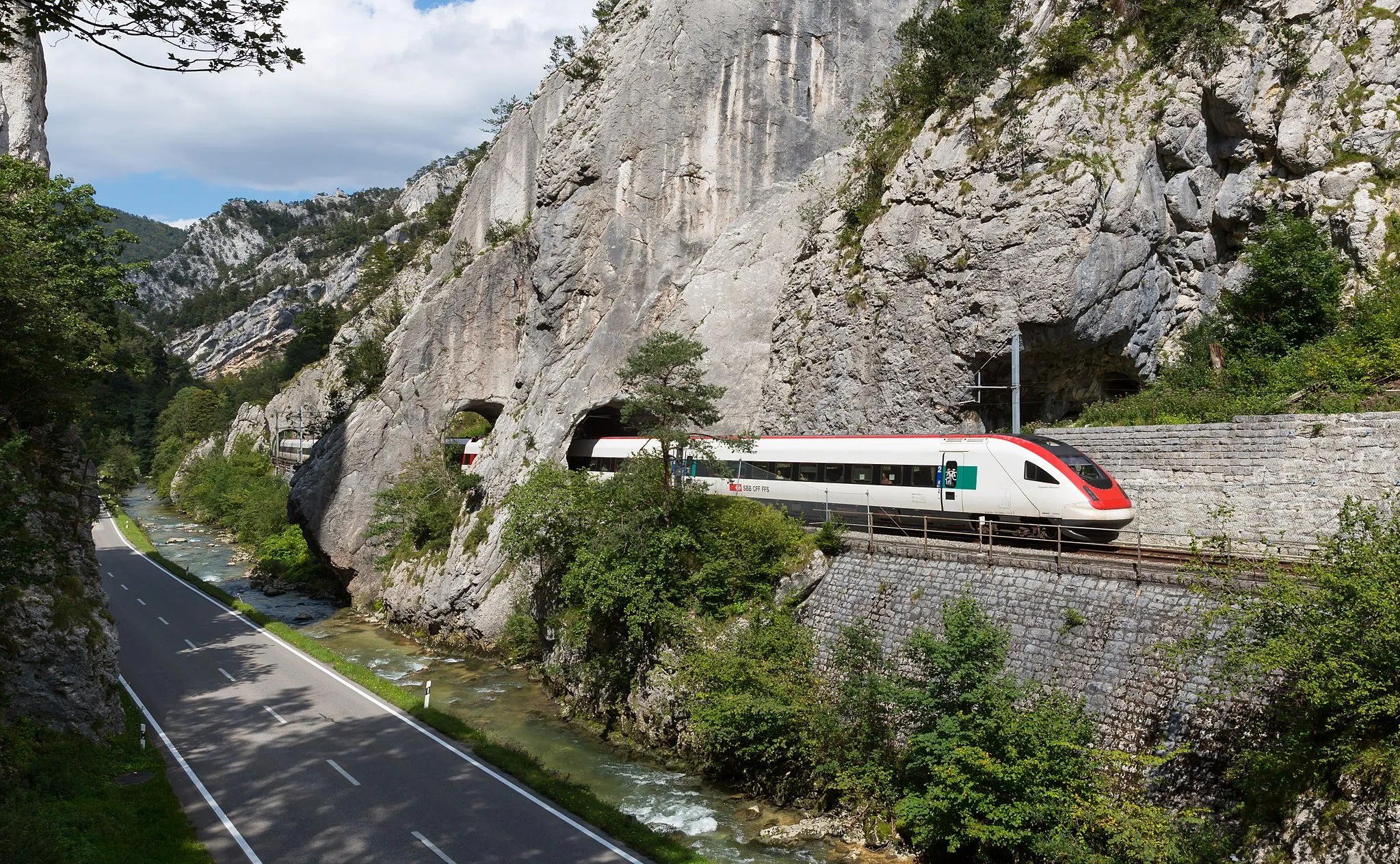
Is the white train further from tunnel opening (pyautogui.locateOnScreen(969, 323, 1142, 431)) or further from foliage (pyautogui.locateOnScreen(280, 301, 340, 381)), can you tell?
foliage (pyautogui.locateOnScreen(280, 301, 340, 381))

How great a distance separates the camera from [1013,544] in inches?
684

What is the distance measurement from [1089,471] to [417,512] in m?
24.2

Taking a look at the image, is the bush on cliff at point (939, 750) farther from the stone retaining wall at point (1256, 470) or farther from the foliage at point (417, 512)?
the foliage at point (417, 512)

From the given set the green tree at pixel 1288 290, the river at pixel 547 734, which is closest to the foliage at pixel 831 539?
the river at pixel 547 734

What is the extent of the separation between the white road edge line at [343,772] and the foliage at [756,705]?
633cm

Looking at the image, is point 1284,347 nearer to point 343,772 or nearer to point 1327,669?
point 1327,669

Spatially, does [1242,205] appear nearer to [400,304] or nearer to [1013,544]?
[1013,544]

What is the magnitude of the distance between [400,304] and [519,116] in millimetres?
11978

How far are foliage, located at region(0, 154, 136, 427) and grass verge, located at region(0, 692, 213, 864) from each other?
7.44 meters

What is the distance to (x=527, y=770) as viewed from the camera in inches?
600

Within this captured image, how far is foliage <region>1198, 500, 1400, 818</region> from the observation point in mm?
8789

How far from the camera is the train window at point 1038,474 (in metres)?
15.8

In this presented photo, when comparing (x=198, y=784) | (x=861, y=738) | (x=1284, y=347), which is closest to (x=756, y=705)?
(x=861, y=738)

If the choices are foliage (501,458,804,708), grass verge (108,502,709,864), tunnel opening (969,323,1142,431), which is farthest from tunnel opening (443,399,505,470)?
tunnel opening (969,323,1142,431)
